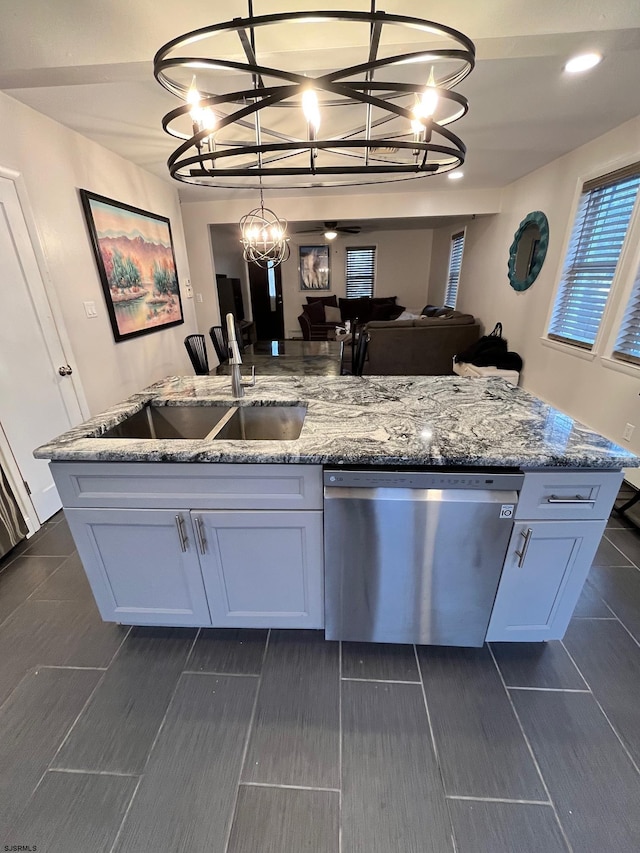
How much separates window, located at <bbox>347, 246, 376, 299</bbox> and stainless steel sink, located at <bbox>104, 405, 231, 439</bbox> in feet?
25.1

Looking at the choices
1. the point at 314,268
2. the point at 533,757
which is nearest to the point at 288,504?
the point at 533,757

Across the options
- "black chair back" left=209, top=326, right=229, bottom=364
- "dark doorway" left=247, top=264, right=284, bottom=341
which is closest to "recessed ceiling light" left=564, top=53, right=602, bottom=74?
"black chair back" left=209, top=326, right=229, bottom=364

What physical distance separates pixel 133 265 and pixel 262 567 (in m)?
3.09

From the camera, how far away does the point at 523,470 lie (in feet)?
3.85

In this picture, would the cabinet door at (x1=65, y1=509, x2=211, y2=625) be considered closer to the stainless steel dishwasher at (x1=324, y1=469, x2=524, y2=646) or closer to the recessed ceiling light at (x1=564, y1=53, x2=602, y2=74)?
the stainless steel dishwasher at (x1=324, y1=469, x2=524, y2=646)

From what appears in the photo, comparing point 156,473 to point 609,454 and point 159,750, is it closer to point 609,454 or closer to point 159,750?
point 159,750

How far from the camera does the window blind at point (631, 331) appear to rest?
2600mm

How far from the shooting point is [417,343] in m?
5.00

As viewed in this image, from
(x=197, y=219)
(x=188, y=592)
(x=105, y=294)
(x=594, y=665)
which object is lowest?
(x=594, y=665)

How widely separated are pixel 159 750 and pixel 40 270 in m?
2.57

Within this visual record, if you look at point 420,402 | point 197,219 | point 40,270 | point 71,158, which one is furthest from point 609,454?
point 197,219

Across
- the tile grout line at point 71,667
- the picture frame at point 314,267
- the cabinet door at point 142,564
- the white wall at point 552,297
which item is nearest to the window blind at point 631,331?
the white wall at point 552,297

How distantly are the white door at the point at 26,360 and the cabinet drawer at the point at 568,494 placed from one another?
2.62 m

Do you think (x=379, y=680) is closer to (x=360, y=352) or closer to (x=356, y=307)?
(x=360, y=352)
